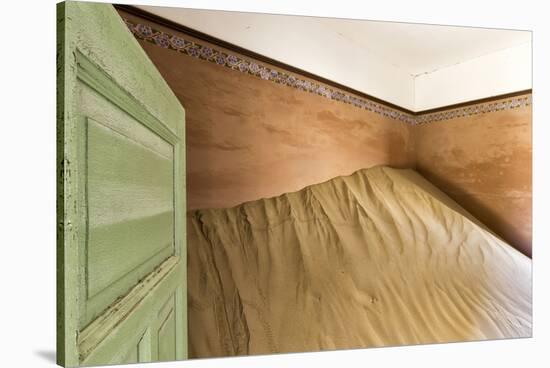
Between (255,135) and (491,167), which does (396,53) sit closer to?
(491,167)

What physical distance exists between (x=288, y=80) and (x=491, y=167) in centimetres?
112

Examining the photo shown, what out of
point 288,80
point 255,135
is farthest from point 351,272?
point 288,80

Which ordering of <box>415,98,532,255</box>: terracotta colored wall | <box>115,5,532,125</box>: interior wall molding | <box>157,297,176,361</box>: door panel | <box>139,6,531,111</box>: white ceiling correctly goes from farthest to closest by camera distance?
<box>415,98,532,255</box>: terracotta colored wall
<box>139,6,531,111</box>: white ceiling
<box>115,5,532,125</box>: interior wall molding
<box>157,297,176,361</box>: door panel

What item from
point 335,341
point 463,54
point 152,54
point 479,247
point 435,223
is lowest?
point 335,341

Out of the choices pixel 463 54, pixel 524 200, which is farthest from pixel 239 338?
pixel 463 54

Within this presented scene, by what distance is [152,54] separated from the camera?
1419mm

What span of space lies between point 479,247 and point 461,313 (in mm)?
337

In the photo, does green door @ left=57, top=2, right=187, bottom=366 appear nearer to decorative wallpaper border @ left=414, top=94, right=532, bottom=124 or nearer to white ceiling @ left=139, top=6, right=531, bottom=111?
white ceiling @ left=139, top=6, right=531, bottom=111

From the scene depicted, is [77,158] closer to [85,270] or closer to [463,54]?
[85,270]

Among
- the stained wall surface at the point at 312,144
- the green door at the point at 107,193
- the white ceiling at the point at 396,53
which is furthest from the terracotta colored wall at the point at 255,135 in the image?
the green door at the point at 107,193

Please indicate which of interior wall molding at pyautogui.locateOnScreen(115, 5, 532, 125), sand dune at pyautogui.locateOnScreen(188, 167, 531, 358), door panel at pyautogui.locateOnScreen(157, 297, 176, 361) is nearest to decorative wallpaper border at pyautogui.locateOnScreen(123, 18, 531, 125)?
interior wall molding at pyautogui.locateOnScreen(115, 5, 532, 125)

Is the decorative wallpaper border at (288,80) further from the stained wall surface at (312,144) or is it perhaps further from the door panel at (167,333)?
the door panel at (167,333)

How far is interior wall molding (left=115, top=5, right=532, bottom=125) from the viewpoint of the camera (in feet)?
4.76

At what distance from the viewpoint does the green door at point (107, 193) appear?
2.79 ft
